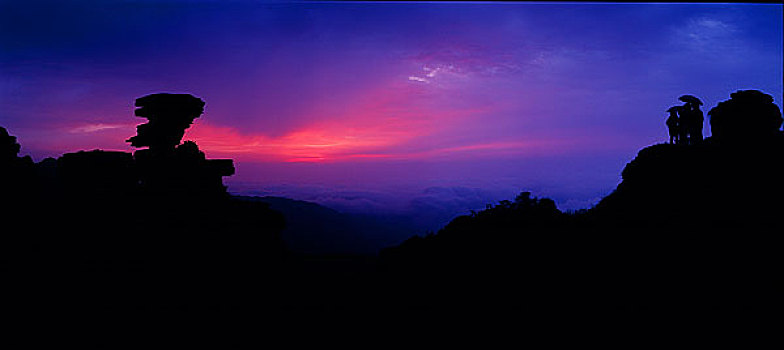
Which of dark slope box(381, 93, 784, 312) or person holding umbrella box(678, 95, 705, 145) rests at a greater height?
person holding umbrella box(678, 95, 705, 145)

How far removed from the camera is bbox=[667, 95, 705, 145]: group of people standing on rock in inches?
1313

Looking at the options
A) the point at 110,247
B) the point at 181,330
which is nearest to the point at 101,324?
the point at 181,330

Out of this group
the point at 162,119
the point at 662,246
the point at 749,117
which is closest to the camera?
the point at 662,246

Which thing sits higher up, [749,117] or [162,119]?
[162,119]

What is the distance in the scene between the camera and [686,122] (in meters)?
34.5

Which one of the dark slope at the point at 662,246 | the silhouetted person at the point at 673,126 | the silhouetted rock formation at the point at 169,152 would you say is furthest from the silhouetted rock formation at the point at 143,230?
the silhouetted person at the point at 673,126

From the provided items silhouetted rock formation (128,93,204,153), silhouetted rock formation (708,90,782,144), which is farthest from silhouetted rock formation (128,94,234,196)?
silhouetted rock formation (708,90,782,144)

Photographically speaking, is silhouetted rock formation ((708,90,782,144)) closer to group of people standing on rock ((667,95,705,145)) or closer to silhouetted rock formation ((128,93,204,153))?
group of people standing on rock ((667,95,705,145))

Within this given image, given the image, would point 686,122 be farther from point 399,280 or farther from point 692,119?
point 399,280

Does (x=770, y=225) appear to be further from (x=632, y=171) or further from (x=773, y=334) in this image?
(x=632, y=171)

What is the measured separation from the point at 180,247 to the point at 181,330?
27.1 feet

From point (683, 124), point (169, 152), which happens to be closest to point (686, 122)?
point (683, 124)

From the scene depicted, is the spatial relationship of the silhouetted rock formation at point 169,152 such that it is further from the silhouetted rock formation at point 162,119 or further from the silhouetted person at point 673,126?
the silhouetted person at point 673,126

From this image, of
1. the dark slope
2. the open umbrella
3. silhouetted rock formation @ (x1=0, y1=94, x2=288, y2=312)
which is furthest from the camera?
the open umbrella
